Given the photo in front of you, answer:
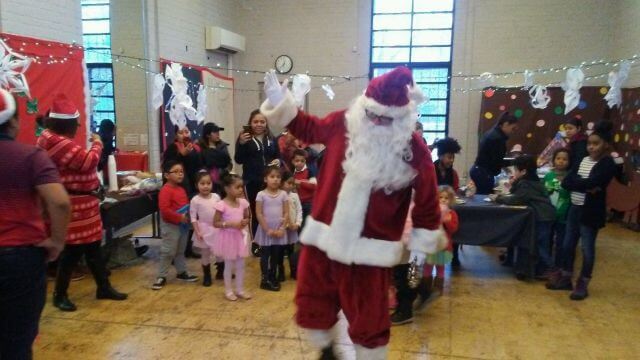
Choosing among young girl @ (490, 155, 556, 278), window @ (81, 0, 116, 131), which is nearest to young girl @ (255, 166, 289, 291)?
young girl @ (490, 155, 556, 278)

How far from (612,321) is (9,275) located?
12.7ft

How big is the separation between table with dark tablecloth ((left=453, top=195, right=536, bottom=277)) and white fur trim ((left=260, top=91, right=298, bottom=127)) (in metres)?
2.66

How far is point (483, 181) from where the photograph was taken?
5.29m

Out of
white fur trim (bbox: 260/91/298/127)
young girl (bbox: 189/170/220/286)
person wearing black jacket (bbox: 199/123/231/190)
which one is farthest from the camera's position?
person wearing black jacket (bbox: 199/123/231/190)

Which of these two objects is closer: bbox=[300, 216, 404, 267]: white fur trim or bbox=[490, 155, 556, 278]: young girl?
bbox=[300, 216, 404, 267]: white fur trim

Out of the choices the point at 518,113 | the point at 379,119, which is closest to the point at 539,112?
the point at 518,113

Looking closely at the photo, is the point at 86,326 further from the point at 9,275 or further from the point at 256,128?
the point at 256,128

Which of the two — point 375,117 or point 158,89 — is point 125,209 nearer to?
point 158,89

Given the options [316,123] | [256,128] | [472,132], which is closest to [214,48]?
[256,128]

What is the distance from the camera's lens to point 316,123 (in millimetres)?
2303

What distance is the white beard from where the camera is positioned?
6.98ft

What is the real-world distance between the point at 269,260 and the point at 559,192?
8.91 ft

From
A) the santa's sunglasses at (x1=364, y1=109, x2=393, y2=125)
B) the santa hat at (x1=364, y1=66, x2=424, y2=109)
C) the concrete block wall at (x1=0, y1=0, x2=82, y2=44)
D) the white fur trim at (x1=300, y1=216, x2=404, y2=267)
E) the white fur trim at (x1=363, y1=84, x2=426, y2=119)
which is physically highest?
the concrete block wall at (x1=0, y1=0, x2=82, y2=44)

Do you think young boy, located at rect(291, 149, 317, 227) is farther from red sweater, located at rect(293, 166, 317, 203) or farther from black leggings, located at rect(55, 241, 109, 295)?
black leggings, located at rect(55, 241, 109, 295)
